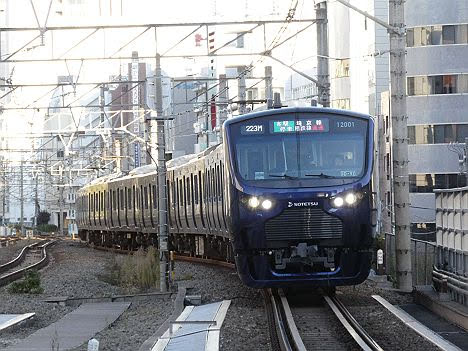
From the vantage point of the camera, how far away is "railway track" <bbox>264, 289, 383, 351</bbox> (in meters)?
11.5

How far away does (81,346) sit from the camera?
40.0ft

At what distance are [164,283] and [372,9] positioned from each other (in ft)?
113

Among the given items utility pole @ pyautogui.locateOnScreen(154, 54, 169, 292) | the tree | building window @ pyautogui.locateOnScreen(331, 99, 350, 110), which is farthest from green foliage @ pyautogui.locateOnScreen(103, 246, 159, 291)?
the tree

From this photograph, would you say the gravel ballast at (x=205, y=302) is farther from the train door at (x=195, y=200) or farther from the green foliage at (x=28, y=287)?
the train door at (x=195, y=200)

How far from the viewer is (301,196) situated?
14.6 metres

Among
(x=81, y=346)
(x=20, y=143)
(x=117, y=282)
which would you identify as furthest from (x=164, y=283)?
(x=20, y=143)

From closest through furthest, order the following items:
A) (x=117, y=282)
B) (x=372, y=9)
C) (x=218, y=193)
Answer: (x=218, y=193), (x=117, y=282), (x=372, y=9)

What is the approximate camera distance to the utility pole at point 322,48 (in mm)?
21703

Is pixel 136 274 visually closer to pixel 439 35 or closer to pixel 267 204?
pixel 267 204

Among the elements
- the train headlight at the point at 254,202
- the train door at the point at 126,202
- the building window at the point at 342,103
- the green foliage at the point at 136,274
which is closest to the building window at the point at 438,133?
the train door at the point at 126,202

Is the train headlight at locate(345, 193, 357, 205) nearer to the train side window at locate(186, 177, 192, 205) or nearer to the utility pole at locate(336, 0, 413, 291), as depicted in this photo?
the utility pole at locate(336, 0, 413, 291)

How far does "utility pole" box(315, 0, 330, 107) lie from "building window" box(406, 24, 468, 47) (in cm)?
2365

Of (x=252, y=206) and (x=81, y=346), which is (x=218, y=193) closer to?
(x=252, y=206)

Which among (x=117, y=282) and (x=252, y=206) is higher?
(x=252, y=206)
